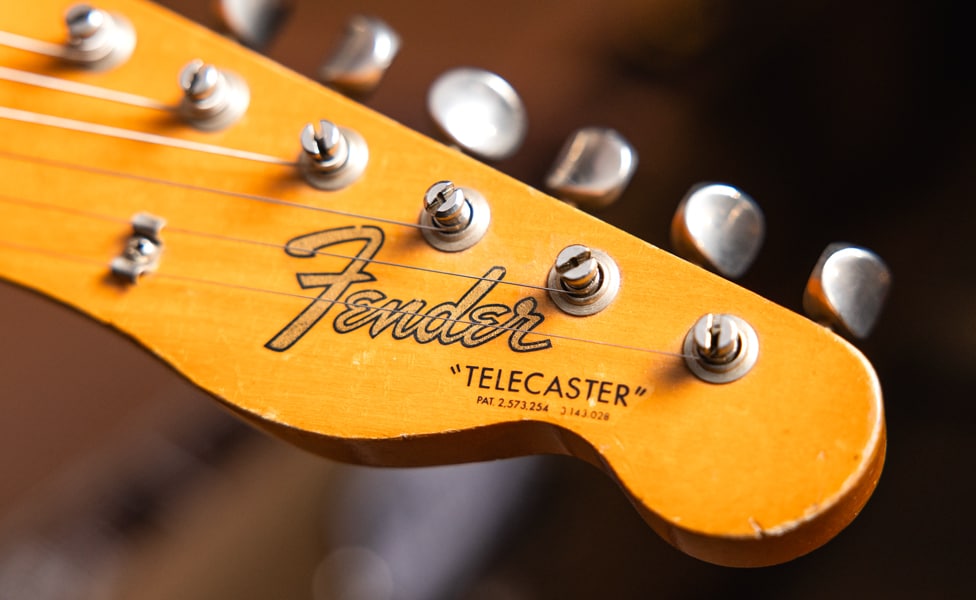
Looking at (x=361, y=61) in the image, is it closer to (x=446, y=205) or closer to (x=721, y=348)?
(x=446, y=205)

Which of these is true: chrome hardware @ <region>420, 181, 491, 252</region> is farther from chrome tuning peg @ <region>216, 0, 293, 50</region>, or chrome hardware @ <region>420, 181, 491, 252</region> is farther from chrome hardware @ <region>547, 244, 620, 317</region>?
chrome tuning peg @ <region>216, 0, 293, 50</region>

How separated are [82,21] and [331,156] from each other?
0.21 m

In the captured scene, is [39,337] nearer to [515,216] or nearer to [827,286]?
[515,216]

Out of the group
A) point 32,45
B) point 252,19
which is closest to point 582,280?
point 252,19

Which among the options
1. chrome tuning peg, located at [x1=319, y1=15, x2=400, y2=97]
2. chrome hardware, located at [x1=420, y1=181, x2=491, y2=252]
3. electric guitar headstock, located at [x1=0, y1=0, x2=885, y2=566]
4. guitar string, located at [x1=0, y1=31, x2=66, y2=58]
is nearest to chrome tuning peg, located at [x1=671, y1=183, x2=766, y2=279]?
electric guitar headstock, located at [x1=0, y1=0, x2=885, y2=566]

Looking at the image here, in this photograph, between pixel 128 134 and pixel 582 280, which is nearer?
pixel 582 280

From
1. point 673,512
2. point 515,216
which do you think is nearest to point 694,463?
point 673,512

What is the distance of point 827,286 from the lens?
1.45 feet

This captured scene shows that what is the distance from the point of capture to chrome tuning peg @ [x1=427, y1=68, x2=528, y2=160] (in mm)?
520

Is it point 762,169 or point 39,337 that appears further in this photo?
point 39,337

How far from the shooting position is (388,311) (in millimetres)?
478

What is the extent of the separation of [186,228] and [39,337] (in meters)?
0.83

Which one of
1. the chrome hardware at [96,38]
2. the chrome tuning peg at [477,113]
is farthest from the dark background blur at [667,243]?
the chrome hardware at [96,38]

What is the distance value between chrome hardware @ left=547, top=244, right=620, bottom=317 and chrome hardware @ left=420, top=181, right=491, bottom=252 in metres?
0.05
